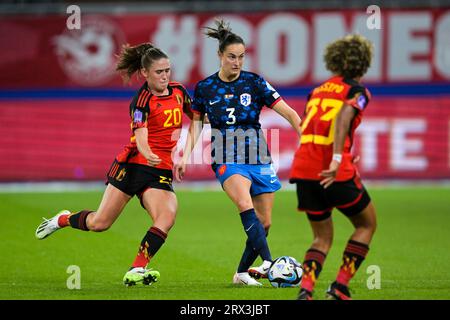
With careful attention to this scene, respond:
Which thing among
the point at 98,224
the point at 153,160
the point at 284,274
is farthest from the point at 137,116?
the point at 284,274

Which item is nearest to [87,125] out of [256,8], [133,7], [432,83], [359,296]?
[133,7]

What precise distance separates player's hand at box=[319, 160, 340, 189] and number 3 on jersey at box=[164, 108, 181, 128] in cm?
236

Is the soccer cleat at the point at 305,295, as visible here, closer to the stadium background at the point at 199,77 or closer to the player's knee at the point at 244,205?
the player's knee at the point at 244,205

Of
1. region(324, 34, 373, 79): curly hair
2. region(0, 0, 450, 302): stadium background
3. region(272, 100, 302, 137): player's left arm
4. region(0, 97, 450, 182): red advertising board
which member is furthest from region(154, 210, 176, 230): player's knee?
region(0, 97, 450, 182): red advertising board

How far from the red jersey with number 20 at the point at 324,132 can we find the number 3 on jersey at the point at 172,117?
2.04 meters

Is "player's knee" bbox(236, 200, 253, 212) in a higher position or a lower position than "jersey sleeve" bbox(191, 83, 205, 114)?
lower

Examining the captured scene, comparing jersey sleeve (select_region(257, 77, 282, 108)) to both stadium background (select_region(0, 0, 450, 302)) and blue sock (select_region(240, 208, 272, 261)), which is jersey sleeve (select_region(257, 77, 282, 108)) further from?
stadium background (select_region(0, 0, 450, 302))

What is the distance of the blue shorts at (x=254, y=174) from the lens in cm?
957

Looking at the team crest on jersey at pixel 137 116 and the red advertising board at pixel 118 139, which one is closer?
the team crest on jersey at pixel 137 116

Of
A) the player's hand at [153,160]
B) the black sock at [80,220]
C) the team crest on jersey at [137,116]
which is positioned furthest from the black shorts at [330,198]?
the black sock at [80,220]

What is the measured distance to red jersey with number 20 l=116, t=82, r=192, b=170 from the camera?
956 centimetres

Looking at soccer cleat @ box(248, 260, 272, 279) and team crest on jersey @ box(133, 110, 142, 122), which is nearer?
soccer cleat @ box(248, 260, 272, 279)

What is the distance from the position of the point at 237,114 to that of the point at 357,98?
2.20 m

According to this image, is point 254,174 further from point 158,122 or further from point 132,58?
point 132,58
